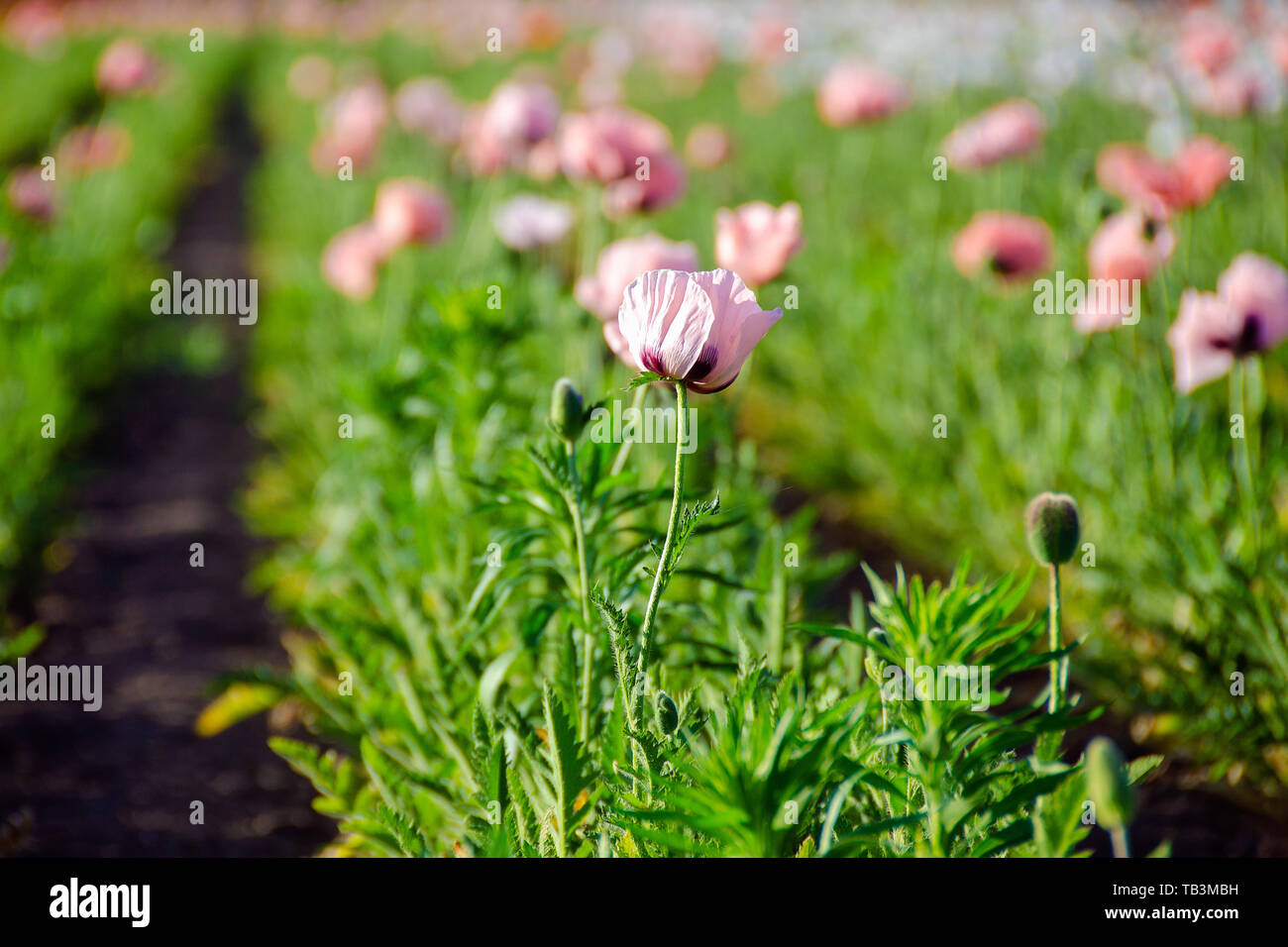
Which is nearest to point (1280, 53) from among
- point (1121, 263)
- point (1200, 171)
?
point (1200, 171)

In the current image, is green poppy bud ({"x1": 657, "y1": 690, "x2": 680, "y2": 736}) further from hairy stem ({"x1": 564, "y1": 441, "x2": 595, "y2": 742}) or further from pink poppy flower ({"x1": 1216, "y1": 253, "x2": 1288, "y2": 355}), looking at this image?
pink poppy flower ({"x1": 1216, "y1": 253, "x2": 1288, "y2": 355})

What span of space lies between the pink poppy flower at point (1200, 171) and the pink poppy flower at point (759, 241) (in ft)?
3.77

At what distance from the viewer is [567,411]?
1170 millimetres

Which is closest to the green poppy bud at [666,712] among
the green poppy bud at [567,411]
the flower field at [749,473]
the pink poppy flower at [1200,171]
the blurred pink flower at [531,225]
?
the flower field at [749,473]

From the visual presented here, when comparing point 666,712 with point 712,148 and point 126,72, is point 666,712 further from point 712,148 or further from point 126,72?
point 126,72

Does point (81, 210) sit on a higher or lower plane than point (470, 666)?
higher

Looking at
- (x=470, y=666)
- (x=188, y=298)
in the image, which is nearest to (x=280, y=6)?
(x=188, y=298)

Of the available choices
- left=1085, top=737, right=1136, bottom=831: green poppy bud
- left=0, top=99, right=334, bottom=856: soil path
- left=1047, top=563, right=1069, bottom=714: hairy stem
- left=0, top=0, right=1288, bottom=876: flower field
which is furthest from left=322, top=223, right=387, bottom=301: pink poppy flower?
left=1085, top=737, right=1136, bottom=831: green poppy bud

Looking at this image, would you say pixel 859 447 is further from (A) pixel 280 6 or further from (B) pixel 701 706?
(A) pixel 280 6

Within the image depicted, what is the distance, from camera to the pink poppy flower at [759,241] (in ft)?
4.87

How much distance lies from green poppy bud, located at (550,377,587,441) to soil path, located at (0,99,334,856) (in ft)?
3.78
